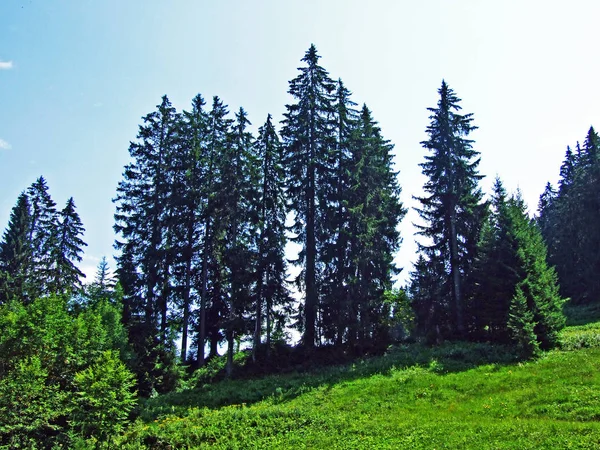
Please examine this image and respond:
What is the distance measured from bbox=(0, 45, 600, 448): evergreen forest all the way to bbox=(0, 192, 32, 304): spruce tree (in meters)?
A: 0.44

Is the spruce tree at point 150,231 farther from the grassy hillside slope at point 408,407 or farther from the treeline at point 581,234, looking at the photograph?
the treeline at point 581,234

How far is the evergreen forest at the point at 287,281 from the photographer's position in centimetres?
2183

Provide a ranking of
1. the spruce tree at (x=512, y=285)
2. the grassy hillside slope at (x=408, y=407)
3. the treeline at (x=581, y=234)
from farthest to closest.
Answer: the treeline at (x=581, y=234) < the spruce tree at (x=512, y=285) < the grassy hillside slope at (x=408, y=407)

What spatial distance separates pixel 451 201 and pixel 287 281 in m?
13.1

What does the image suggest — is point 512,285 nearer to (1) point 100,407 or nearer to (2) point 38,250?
(1) point 100,407

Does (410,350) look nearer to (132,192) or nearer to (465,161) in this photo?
(465,161)

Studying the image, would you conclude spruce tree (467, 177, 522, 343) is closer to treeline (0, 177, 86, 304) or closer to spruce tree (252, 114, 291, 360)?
spruce tree (252, 114, 291, 360)

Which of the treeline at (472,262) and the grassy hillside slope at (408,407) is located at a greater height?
the treeline at (472,262)

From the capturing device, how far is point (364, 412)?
17.2 meters

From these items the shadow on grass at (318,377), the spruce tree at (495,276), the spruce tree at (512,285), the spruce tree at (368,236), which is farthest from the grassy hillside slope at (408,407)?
the spruce tree at (368,236)

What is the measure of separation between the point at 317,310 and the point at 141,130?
66.5 ft

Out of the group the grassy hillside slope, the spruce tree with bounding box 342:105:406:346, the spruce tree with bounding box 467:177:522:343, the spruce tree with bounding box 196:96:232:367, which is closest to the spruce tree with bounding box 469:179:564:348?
the spruce tree with bounding box 467:177:522:343

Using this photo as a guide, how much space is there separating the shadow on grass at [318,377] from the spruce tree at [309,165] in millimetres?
4564

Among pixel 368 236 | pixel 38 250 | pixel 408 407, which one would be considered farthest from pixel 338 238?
pixel 38 250
